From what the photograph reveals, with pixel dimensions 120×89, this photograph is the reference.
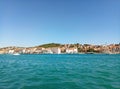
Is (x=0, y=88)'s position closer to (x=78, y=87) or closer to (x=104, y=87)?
(x=78, y=87)

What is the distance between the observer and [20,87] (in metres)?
15.3

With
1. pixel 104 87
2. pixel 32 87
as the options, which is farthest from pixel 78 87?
pixel 32 87

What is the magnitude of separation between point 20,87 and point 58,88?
9.35 feet

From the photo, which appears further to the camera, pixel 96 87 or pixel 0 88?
pixel 96 87

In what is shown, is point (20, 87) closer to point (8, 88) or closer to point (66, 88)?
point (8, 88)

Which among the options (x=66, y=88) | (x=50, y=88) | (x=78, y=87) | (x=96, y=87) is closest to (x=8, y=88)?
(x=50, y=88)

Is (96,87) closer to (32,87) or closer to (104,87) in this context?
(104,87)

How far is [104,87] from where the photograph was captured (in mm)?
15648

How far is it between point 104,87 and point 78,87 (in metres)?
1.98

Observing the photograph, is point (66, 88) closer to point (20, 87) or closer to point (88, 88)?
point (88, 88)

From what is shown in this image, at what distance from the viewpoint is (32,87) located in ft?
50.2

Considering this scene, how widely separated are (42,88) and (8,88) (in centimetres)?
244

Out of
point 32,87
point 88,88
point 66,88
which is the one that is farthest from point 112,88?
point 32,87

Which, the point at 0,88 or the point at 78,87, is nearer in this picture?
the point at 0,88
